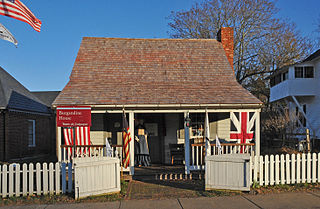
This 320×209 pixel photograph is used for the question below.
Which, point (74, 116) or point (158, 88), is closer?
point (74, 116)

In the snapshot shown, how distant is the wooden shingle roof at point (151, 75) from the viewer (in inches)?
403

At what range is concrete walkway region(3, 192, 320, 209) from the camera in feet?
21.7

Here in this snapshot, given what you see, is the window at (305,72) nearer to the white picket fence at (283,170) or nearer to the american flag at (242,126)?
the american flag at (242,126)

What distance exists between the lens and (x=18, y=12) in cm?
755

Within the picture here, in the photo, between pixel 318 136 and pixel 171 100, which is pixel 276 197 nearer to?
pixel 171 100

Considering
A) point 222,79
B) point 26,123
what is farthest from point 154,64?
point 26,123

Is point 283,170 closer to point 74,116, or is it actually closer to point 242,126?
point 242,126

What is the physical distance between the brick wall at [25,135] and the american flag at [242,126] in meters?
11.2

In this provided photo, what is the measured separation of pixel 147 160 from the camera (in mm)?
11703

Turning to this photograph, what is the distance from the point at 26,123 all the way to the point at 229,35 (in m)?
12.4

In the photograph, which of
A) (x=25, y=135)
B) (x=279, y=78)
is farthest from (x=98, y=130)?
(x=279, y=78)

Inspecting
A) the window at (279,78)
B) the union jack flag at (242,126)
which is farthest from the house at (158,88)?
the window at (279,78)

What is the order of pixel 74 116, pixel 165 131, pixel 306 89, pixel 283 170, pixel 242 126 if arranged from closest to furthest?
pixel 74 116
pixel 283 170
pixel 242 126
pixel 165 131
pixel 306 89

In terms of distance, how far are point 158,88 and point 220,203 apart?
5.45 m
